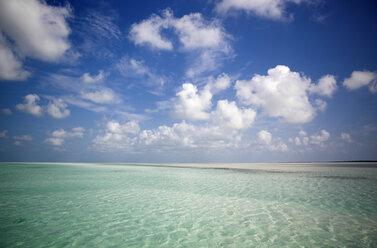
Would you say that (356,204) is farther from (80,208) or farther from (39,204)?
(39,204)

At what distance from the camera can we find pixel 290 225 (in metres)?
7.08

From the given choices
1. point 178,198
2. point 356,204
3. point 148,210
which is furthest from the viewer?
point 178,198

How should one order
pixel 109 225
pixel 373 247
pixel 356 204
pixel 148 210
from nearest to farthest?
pixel 373 247 → pixel 109 225 → pixel 148 210 → pixel 356 204

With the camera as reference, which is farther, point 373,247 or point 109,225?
point 109,225

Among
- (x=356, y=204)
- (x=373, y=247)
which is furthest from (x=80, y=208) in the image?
(x=356, y=204)

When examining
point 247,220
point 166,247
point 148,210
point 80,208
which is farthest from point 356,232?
point 80,208

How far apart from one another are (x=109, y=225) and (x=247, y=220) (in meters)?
5.52

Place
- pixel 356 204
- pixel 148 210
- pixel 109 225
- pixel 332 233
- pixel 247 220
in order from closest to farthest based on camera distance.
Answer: pixel 332 233 → pixel 109 225 → pixel 247 220 → pixel 148 210 → pixel 356 204

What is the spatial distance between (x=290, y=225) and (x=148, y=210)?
6.25 metres

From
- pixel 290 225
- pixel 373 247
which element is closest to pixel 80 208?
pixel 290 225

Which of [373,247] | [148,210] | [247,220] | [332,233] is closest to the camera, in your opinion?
[373,247]

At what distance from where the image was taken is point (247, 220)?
7.67 meters

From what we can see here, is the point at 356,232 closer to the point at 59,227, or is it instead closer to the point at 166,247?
the point at 166,247

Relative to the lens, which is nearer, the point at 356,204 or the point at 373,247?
the point at 373,247
